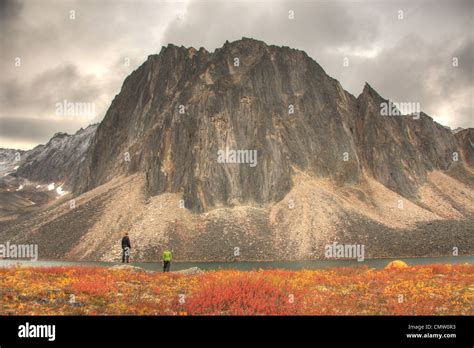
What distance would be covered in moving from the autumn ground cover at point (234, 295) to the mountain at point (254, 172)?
6210 cm

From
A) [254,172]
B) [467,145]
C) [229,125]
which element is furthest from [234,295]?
[467,145]

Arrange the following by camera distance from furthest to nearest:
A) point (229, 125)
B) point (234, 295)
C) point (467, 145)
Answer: point (467, 145), point (229, 125), point (234, 295)

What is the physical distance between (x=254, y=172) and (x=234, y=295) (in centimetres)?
9998

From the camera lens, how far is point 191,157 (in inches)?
4638

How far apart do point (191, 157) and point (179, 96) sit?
2446 cm

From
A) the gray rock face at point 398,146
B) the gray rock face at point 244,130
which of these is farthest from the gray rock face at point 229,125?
the gray rock face at point 398,146

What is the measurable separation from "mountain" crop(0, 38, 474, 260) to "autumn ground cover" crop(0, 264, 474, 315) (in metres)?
62.1

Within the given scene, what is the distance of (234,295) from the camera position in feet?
60.7

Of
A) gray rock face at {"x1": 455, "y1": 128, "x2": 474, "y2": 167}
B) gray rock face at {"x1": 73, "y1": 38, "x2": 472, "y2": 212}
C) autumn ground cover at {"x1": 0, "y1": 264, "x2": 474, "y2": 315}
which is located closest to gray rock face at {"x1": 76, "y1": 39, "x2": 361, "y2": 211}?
gray rock face at {"x1": 73, "y1": 38, "x2": 472, "y2": 212}

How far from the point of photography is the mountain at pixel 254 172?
309 ft

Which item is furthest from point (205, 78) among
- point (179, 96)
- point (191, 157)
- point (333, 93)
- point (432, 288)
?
point (432, 288)

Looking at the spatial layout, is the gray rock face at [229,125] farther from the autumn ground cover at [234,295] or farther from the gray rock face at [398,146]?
the autumn ground cover at [234,295]

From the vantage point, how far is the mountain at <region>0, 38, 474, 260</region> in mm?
94188

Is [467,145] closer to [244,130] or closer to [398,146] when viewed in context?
[398,146]
